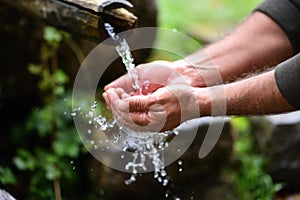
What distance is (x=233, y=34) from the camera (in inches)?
99.3

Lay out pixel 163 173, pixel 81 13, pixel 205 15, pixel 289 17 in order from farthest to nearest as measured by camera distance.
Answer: pixel 205 15
pixel 163 173
pixel 289 17
pixel 81 13

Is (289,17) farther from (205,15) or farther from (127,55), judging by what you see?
(205,15)

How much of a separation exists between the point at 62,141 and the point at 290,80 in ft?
4.26

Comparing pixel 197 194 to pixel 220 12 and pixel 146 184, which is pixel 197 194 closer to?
pixel 146 184

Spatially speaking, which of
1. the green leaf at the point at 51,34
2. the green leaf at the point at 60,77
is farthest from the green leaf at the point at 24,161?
the green leaf at the point at 51,34

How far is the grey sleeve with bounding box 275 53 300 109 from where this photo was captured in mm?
1914

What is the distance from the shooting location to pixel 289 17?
240 cm

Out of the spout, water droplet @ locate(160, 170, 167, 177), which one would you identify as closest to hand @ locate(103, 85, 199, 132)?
the spout

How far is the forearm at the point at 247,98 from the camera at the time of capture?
196 centimetres

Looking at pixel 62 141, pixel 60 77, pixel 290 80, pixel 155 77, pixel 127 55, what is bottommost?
pixel 290 80

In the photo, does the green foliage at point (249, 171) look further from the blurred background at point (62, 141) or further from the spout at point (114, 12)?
the spout at point (114, 12)

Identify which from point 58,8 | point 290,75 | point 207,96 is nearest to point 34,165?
point 58,8

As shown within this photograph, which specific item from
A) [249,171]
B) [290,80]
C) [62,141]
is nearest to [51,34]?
[62,141]

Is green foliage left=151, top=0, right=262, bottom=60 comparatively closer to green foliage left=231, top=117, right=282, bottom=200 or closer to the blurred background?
green foliage left=231, top=117, right=282, bottom=200
